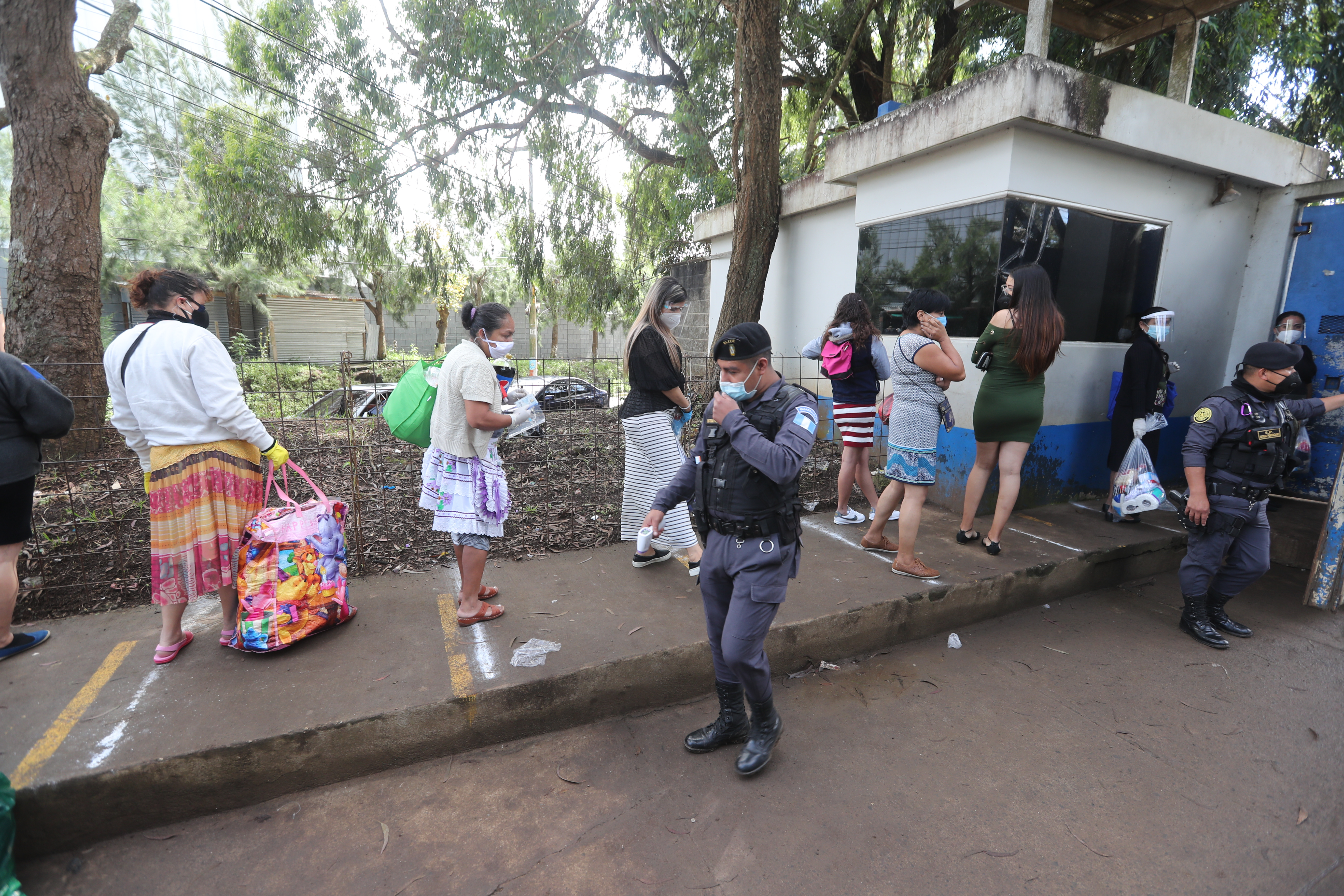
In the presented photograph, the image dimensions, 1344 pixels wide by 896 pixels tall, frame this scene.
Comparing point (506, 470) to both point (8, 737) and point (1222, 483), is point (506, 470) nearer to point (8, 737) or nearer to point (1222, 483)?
point (8, 737)

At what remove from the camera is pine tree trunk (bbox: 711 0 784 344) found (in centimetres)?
587

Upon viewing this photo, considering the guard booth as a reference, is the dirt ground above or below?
below

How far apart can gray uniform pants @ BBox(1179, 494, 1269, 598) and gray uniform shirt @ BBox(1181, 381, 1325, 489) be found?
0.13m

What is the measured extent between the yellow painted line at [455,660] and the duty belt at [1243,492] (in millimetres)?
4135

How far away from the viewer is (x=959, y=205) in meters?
5.07

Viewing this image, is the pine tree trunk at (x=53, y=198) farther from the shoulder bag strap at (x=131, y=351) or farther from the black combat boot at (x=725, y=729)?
the black combat boot at (x=725, y=729)

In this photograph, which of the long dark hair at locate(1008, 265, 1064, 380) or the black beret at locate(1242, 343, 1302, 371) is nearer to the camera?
the black beret at locate(1242, 343, 1302, 371)

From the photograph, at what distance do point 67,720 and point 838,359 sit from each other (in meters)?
4.39

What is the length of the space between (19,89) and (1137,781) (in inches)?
331

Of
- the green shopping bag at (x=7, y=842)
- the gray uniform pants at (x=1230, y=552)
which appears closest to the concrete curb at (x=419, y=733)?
the green shopping bag at (x=7, y=842)

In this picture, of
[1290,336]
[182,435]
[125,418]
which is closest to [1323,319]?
[1290,336]

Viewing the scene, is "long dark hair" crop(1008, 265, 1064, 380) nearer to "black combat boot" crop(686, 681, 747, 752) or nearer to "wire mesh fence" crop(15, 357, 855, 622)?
"wire mesh fence" crop(15, 357, 855, 622)

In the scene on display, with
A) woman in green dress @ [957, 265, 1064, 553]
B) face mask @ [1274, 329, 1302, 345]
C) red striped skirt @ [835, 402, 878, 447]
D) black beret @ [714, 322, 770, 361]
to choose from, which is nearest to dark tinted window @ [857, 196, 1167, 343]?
woman in green dress @ [957, 265, 1064, 553]

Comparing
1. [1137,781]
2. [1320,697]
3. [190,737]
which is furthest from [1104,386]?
[190,737]
